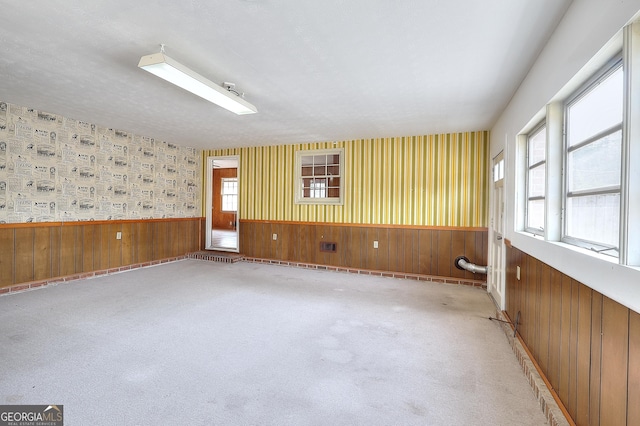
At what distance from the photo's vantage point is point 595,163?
1.69 meters

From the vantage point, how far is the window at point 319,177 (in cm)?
611

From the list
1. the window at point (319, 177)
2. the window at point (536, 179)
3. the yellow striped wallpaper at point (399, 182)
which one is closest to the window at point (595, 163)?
the window at point (536, 179)

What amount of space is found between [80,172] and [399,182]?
5.38 metres

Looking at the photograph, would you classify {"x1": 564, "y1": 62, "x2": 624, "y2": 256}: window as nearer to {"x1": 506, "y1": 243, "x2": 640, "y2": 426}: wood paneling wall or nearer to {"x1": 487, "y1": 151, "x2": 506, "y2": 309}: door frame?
{"x1": 506, "y1": 243, "x2": 640, "y2": 426}: wood paneling wall

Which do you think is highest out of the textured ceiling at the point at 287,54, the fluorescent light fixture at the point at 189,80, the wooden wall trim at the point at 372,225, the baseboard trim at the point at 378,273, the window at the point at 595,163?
the textured ceiling at the point at 287,54

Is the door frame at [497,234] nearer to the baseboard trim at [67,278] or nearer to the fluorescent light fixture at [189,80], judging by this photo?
the fluorescent light fixture at [189,80]

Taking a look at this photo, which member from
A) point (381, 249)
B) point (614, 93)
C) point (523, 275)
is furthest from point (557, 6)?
point (381, 249)

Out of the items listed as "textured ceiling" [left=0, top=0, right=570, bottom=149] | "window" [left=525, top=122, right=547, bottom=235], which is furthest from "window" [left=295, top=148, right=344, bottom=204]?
"window" [left=525, top=122, right=547, bottom=235]

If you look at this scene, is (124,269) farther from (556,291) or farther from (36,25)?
(556,291)

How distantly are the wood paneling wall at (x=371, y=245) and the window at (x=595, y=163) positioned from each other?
319cm

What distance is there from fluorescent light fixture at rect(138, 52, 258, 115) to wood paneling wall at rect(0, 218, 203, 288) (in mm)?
3461

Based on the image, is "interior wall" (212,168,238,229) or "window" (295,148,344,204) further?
"interior wall" (212,168,238,229)

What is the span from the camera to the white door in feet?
12.3

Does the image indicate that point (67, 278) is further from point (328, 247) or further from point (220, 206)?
point (220, 206)
